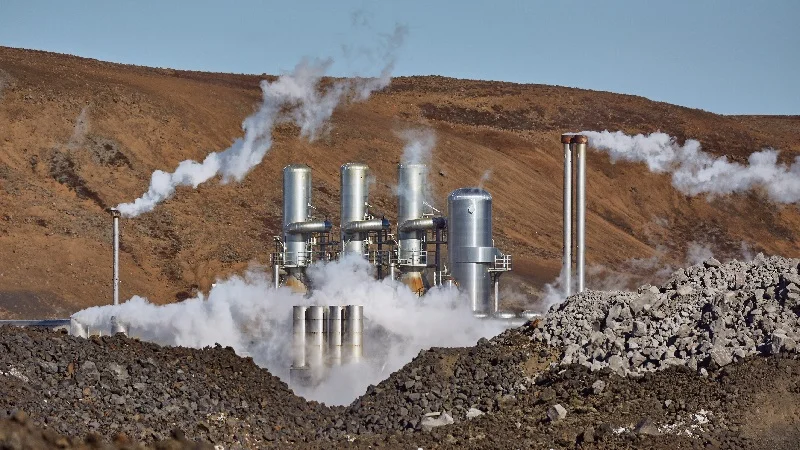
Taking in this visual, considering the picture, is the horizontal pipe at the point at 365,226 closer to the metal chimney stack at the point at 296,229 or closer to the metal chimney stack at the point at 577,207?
the metal chimney stack at the point at 296,229

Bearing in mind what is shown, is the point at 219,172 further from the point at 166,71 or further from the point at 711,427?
the point at 711,427

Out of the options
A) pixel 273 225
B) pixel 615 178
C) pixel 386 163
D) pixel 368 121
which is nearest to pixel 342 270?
pixel 273 225

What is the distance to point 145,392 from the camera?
115 ft

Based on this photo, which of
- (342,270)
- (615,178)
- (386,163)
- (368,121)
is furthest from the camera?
(615,178)

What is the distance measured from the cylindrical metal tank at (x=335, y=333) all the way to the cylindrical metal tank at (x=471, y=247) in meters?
5.91

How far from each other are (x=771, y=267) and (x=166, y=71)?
4003 inches

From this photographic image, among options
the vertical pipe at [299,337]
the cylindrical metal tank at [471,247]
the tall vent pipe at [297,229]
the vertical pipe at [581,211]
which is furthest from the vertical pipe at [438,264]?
the vertical pipe at [299,337]

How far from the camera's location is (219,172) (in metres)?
100

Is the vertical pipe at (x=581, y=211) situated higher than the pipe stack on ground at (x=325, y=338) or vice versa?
the vertical pipe at (x=581, y=211)

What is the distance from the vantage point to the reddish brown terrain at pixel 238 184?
83.4 m

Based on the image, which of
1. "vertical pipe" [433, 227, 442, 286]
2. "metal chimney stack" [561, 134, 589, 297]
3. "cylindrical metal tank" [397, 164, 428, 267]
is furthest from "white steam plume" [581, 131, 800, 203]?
"metal chimney stack" [561, 134, 589, 297]

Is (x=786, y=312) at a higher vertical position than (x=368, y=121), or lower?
lower

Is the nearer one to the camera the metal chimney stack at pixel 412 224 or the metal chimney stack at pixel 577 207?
the metal chimney stack at pixel 577 207

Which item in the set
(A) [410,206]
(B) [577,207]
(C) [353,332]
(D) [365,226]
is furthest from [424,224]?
(C) [353,332]
